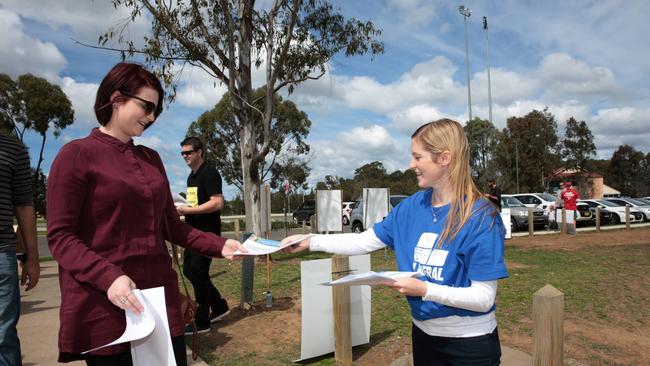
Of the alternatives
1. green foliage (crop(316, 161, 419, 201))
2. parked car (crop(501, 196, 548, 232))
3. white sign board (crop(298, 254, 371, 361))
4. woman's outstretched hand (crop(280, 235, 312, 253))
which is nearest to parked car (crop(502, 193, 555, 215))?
parked car (crop(501, 196, 548, 232))

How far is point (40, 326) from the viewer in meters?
5.66

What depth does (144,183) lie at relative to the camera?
6.27ft

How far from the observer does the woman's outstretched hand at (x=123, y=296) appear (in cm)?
166

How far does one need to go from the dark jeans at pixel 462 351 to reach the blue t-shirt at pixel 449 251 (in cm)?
12

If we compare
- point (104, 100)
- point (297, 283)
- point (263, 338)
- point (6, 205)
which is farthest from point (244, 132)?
point (104, 100)

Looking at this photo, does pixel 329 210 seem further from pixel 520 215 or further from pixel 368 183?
pixel 368 183

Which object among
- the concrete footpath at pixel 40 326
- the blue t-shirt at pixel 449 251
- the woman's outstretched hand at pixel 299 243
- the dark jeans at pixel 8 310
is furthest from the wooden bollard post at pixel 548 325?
the dark jeans at pixel 8 310

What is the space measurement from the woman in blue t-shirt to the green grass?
2407 millimetres

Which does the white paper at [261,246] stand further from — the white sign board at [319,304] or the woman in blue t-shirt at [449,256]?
the white sign board at [319,304]

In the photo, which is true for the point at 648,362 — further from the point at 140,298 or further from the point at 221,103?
the point at 221,103

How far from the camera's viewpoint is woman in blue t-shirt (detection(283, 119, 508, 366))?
6.24 ft

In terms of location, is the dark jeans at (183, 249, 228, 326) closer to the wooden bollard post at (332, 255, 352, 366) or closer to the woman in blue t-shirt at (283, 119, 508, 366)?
the wooden bollard post at (332, 255, 352, 366)

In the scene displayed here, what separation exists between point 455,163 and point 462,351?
31.9 inches

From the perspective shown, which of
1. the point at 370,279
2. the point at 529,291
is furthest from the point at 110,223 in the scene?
the point at 529,291
